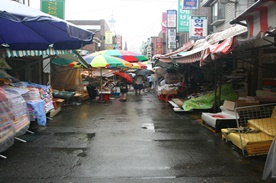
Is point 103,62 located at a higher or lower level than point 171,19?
lower

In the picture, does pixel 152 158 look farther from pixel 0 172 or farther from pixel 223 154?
pixel 0 172

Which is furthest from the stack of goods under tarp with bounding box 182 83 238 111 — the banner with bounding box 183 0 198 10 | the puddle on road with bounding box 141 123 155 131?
the banner with bounding box 183 0 198 10

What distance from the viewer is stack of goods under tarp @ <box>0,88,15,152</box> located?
5312 mm

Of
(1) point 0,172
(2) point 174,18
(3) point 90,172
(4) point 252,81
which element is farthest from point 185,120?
(2) point 174,18

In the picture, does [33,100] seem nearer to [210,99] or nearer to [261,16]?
[261,16]

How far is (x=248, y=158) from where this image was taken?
5.30 metres

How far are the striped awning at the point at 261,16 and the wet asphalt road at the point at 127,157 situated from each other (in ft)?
7.84

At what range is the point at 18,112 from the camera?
6.23 metres

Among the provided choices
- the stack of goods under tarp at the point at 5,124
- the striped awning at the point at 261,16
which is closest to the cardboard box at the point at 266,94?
the striped awning at the point at 261,16

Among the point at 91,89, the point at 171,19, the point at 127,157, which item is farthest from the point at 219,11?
the point at 127,157

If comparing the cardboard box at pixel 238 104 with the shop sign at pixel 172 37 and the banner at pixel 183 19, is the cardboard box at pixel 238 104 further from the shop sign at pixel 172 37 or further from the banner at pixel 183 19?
the shop sign at pixel 172 37

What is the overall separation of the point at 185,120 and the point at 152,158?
448 cm

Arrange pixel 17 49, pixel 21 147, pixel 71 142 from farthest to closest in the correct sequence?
pixel 17 49
pixel 71 142
pixel 21 147

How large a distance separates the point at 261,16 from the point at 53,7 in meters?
10.9
